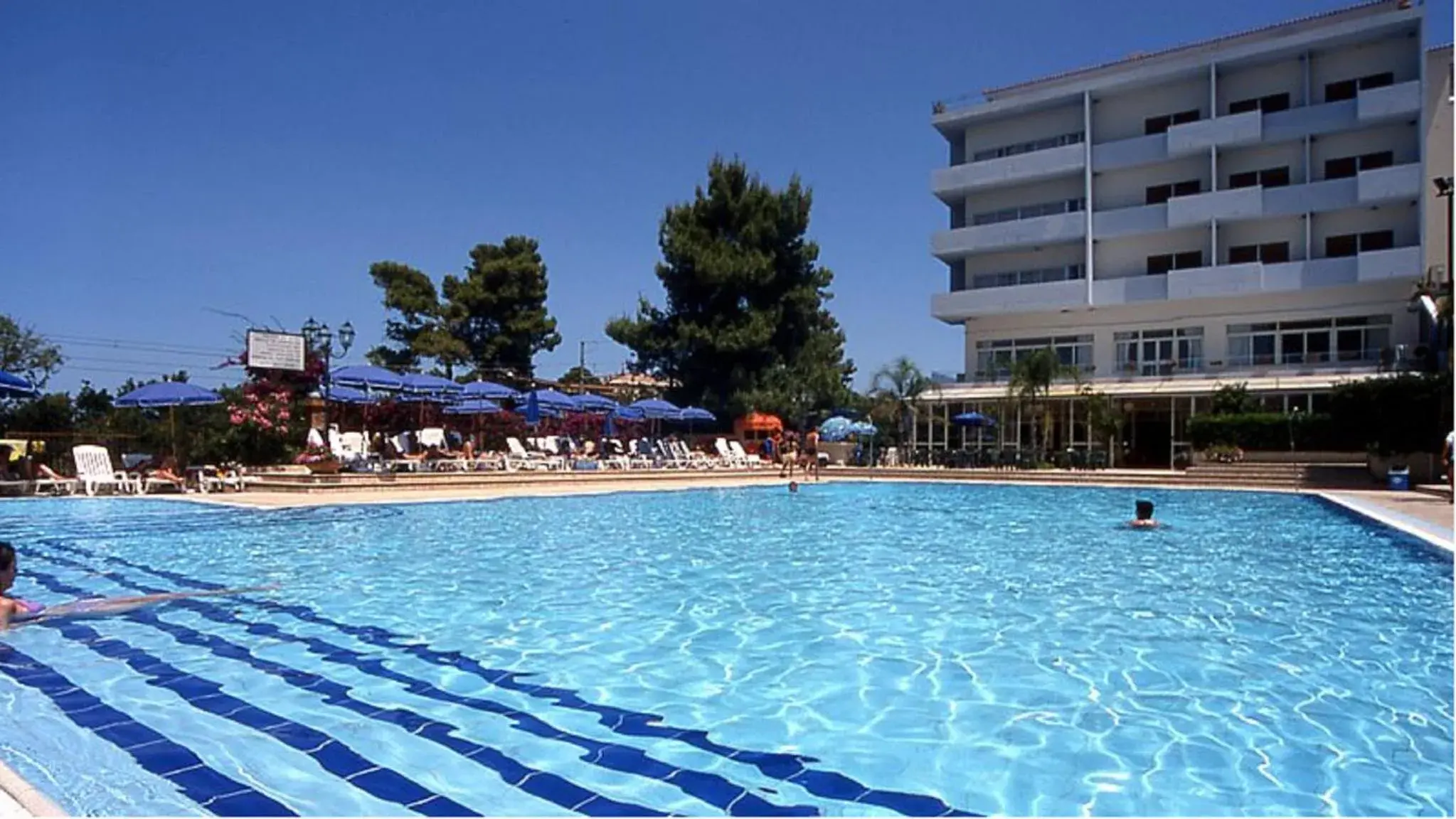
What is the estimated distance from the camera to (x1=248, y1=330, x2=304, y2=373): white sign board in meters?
23.3

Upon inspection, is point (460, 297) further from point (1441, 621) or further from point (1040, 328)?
point (1441, 621)

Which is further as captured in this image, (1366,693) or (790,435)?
(790,435)

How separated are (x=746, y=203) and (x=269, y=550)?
28.4m

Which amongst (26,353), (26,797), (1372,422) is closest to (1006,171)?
(1372,422)

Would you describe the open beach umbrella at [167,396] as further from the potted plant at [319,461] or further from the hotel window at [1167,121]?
the hotel window at [1167,121]

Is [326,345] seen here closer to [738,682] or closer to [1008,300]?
[738,682]

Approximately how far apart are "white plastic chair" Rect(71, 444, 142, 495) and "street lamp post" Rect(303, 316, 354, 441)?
3853 millimetres

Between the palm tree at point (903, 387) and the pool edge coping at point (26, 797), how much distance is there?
30.0 m

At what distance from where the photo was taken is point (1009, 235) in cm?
3528

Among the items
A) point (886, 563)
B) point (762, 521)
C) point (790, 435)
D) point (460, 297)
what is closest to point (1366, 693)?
point (886, 563)

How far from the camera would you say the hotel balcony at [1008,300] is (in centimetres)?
3397

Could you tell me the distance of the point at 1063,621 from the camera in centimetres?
687

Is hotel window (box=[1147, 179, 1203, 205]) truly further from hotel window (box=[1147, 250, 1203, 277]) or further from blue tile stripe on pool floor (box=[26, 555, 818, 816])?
blue tile stripe on pool floor (box=[26, 555, 818, 816])

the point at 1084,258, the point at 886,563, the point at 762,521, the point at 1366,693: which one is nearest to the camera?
the point at 1366,693
